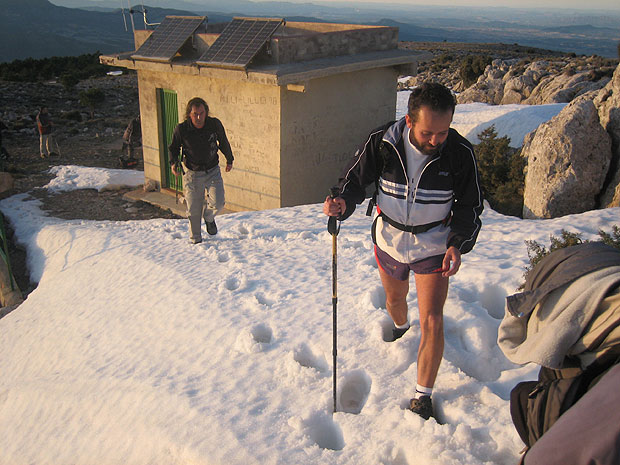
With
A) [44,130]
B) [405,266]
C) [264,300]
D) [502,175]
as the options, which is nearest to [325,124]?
[502,175]

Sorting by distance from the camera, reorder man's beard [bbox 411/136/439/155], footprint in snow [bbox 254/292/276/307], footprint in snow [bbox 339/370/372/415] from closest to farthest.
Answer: man's beard [bbox 411/136/439/155] → footprint in snow [bbox 339/370/372/415] → footprint in snow [bbox 254/292/276/307]

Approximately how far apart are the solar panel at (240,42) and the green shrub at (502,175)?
15.0ft

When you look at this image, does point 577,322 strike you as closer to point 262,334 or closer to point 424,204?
point 424,204

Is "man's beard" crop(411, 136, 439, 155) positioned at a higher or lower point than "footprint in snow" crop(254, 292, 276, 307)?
higher

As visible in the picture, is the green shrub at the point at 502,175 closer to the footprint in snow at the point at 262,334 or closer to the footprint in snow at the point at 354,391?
the footprint in snow at the point at 262,334

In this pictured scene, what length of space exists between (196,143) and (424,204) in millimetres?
4341

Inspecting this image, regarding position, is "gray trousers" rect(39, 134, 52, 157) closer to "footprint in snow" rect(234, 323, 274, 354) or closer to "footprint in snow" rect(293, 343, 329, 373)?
"footprint in snow" rect(234, 323, 274, 354)

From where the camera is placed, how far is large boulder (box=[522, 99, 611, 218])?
27.4 feet

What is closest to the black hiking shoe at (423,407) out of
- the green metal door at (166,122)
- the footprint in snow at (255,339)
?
the footprint in snow at (255,339)

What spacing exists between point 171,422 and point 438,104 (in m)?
2.91

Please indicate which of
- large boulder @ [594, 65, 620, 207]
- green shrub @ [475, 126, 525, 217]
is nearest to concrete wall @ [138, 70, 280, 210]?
green shrub @ [475, 126, 525, 217]

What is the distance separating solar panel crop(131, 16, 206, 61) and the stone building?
0.03 m

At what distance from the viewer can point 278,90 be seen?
386 inches

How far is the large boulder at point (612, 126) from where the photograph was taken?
8.38 meters
